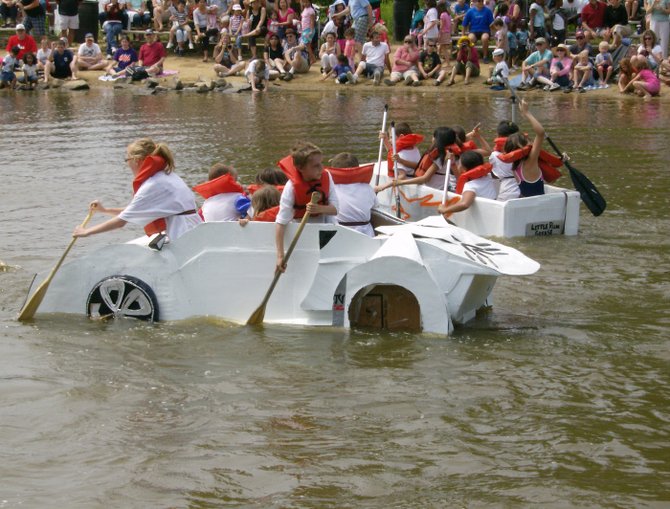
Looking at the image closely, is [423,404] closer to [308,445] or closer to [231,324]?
[308,445]

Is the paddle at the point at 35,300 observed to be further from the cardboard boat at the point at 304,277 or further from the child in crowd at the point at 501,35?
the child in crowd at the point at 501,35

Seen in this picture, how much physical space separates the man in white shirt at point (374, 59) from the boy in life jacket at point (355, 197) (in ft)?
62.6

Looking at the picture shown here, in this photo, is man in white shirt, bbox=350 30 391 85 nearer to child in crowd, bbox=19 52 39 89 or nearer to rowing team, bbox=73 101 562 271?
child in crowd, bbox=19 52 39 89

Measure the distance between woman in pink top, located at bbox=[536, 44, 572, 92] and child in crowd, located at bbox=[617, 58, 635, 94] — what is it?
4.46 ft

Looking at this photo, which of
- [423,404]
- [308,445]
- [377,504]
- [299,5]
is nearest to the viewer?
[377,504]

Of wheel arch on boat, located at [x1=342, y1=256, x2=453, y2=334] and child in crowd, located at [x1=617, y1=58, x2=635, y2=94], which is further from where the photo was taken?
child in crowd, located at [x1=617, y1=58, x2=635, y2=94]

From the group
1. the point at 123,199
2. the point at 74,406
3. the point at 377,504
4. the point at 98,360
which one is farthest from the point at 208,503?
the point at 123,199

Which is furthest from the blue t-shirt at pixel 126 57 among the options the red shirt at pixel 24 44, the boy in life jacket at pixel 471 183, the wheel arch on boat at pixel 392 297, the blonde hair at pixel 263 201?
the wheel arch on boat at pixel 392 297

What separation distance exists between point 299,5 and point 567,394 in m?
26.4

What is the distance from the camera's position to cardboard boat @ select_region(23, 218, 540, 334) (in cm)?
A: 902

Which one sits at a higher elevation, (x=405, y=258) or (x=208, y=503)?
(x=405, y=258)

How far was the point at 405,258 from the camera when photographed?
879 cm

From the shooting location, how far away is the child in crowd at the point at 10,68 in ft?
102

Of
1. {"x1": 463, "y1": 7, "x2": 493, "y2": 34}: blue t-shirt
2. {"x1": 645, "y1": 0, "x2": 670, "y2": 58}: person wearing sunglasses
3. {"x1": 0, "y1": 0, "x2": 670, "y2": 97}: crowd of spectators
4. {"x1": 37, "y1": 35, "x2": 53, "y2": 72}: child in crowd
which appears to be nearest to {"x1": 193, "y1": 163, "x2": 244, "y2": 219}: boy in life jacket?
{"x1": 0, "y1": 0, "x2": 670, "y2": 97}: crowd of spectators
